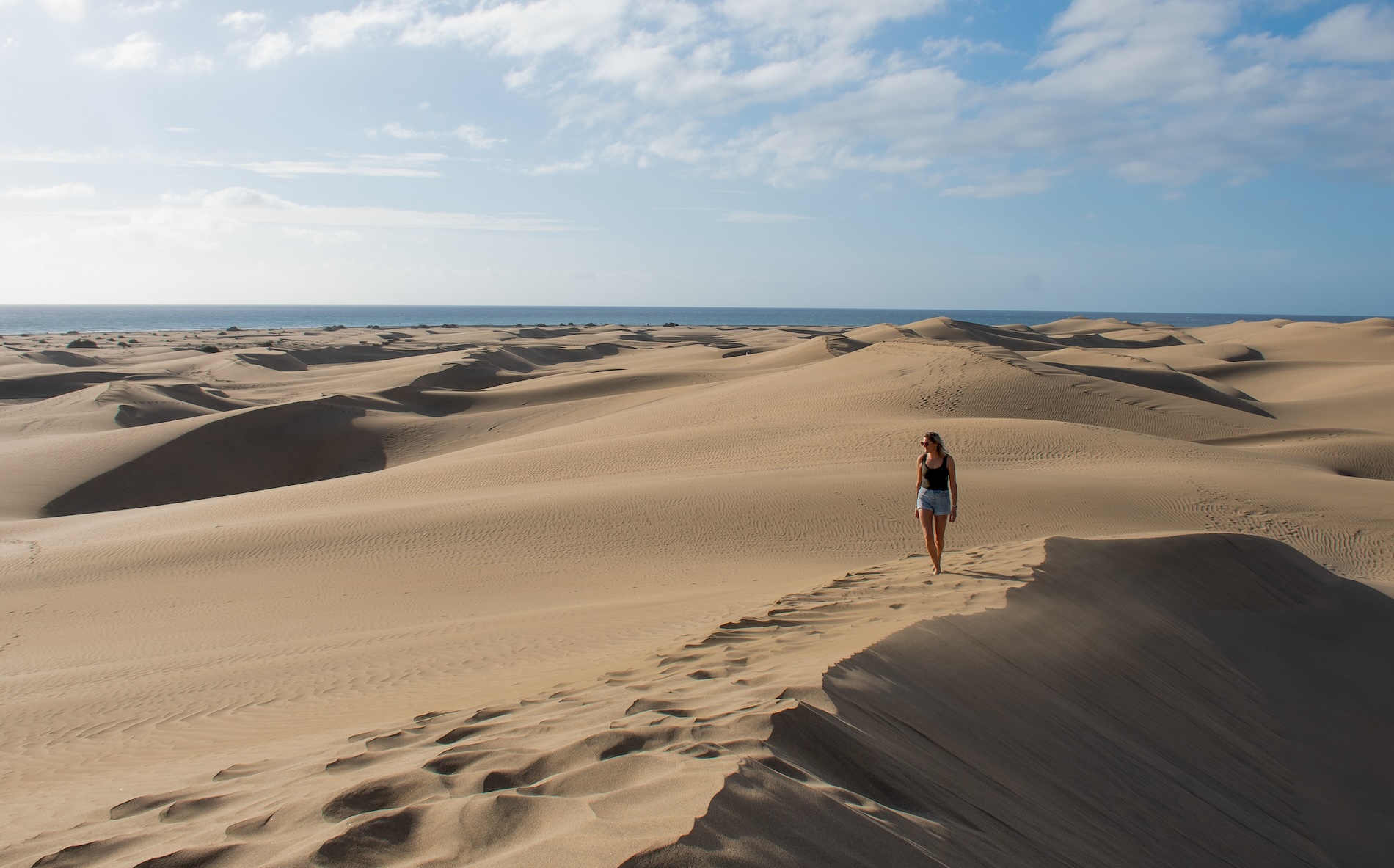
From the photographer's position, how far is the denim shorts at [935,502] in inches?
298

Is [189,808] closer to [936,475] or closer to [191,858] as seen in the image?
[191,858]

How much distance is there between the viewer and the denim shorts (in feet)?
24.8

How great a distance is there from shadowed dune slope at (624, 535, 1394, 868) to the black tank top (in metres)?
1.04

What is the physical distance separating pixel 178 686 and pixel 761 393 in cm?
1620

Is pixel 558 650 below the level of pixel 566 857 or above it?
below

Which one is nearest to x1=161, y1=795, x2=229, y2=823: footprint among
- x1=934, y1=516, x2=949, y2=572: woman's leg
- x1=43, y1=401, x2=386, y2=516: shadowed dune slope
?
x1=934, y1=516, x2=949, y2=572: woman's leg

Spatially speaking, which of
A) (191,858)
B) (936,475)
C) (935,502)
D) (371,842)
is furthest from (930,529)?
(191,858)

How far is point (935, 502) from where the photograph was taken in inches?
299

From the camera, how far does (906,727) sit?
397 cm

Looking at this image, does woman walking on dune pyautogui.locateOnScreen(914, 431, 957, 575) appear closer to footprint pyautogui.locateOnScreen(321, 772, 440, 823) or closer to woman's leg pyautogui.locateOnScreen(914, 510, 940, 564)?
woman's leg pyautogui.locateOnScreen(914, 510, 940, 564)

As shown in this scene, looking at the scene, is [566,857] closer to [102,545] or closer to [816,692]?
[816,692]

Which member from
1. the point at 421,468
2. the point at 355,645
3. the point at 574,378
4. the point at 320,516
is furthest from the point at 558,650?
the point at 574,378

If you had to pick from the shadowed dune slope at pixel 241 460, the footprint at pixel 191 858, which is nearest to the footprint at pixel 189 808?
the footprint at pixel 191 858

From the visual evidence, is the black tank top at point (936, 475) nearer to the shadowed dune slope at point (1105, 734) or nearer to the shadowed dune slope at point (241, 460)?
the shadowed dune slope at point (1105, 734)
